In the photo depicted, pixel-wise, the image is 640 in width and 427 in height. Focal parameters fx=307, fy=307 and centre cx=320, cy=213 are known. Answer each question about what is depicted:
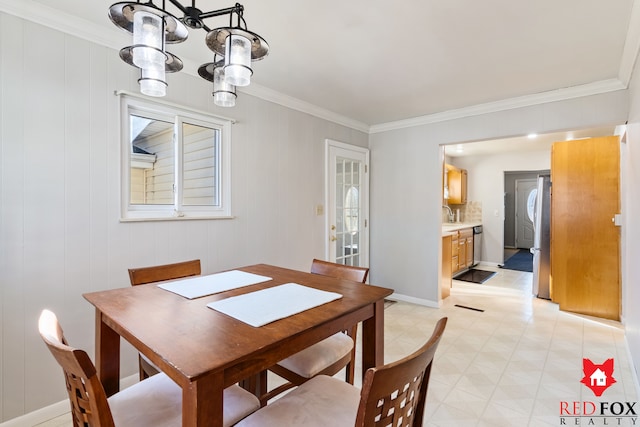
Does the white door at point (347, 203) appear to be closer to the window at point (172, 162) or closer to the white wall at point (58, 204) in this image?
the window at point (172, 162)

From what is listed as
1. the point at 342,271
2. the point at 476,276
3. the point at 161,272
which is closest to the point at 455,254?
the point at 476,276

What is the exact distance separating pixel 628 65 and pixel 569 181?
1.59 metres

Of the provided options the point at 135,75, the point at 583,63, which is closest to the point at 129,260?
the point at 135,75

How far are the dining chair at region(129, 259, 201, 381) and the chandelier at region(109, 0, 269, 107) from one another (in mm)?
996

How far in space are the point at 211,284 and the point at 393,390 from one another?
110cm

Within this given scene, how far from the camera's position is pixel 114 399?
1.10 metres

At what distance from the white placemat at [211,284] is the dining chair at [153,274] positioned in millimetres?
236

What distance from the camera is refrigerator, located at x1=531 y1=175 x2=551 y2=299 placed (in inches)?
161

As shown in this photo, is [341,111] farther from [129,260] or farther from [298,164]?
[129,260]

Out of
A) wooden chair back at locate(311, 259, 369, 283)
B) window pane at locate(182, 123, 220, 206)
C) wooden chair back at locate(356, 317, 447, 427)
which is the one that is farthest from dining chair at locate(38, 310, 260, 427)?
window pane at locate(182, 123, 220, 206)

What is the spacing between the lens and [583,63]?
91.4 inches

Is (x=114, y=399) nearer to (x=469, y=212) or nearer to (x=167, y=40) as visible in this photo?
(x=167, y=40)

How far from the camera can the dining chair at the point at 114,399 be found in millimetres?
779

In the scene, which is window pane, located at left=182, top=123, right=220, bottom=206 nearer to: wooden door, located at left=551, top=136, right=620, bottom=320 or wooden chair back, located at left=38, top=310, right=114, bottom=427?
wooden chair back, located at left=38, top=310, right=114, bottom=427
